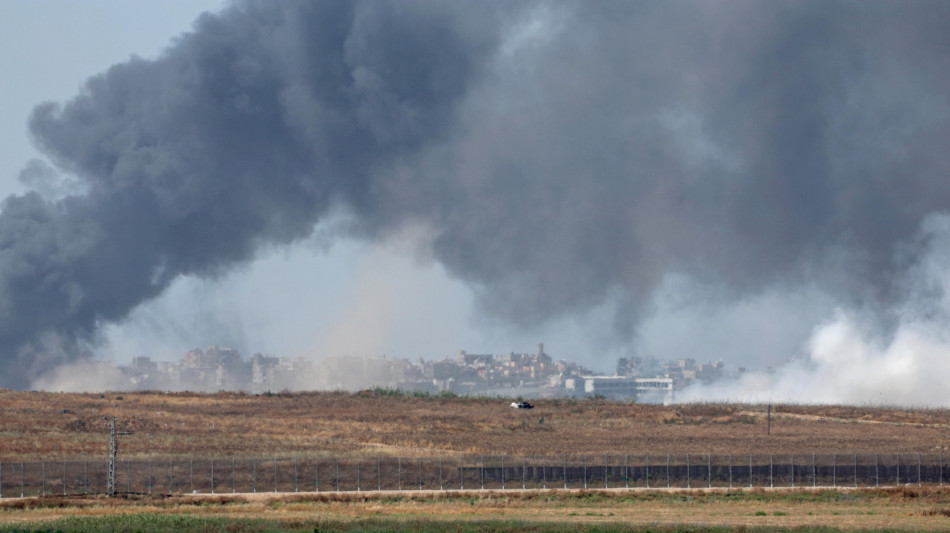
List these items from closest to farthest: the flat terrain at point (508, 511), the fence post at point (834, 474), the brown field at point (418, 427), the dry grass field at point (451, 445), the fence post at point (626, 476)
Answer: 1. the flat terrain at point (508, 511)
2. the dry grass field at point (451, 445)
3. the fence post at point (626, 476)
4. the fence post at point (834, 474)
5. the brown field at point (418, 427)

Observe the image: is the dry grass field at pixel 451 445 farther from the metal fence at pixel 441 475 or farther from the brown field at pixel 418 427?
the metal fence at pixel 441 475

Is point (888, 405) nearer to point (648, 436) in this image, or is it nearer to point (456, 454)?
point (648, 436)

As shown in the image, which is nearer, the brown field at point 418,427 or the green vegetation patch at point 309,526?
the green vegetation patch at point 309,526

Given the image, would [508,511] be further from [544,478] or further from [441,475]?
[441,475]

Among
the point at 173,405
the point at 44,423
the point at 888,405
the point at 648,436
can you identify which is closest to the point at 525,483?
the point at 648,436

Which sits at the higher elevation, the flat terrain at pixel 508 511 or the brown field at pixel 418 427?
the brown field at pixel 418 427

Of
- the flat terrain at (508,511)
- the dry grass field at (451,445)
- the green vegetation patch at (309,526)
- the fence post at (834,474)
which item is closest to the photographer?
the green vegetation patch at (309,526)

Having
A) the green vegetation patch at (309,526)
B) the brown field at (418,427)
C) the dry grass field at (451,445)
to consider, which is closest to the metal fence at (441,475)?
the dry grass field at (451,445)

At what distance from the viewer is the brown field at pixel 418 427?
345 ft

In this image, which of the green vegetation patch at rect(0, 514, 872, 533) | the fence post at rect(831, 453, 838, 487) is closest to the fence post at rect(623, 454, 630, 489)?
the fence post at rect(831, 453, 838, 487)

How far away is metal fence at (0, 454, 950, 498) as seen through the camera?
80000mm

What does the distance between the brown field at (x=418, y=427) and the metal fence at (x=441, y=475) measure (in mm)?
11167

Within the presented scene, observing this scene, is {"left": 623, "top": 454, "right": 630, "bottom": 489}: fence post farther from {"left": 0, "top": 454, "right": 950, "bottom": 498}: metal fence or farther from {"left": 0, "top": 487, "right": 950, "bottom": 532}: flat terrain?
{"left": 0, "top": 487, "right": 950, "bottom": 532}: flat terrain

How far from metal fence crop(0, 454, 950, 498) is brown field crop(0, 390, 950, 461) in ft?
36.6
